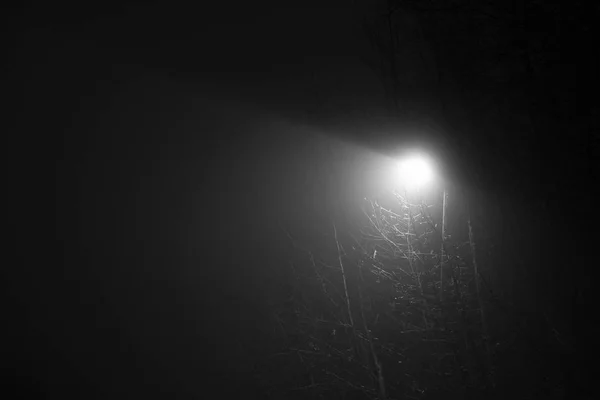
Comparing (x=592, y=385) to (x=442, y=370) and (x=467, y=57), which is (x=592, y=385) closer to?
(x=442, y=370)

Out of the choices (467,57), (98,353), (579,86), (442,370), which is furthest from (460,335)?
(98,353)

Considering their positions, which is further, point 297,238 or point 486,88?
point 297,238

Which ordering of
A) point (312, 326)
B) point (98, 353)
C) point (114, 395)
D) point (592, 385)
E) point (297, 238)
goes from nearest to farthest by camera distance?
point (592, 385) → point (312, 326) → point (297, 238) → point (114, 395) → point (98, 353)

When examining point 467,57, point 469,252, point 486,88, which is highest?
point 467,57

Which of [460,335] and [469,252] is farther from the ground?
[469,252]

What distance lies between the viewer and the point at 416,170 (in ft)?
28.1

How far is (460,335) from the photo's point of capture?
30.3 feet

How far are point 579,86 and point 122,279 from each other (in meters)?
19.0

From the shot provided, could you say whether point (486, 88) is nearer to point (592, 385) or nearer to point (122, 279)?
point (592, 385)

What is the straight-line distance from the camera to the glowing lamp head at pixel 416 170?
8.46m

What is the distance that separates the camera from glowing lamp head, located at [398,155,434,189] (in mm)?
8461

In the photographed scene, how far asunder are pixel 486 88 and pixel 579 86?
255cm

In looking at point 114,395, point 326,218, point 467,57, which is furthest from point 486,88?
point 114,395

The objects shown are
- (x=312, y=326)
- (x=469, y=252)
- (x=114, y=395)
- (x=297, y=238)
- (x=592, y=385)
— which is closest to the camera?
(x=592, y=385)
